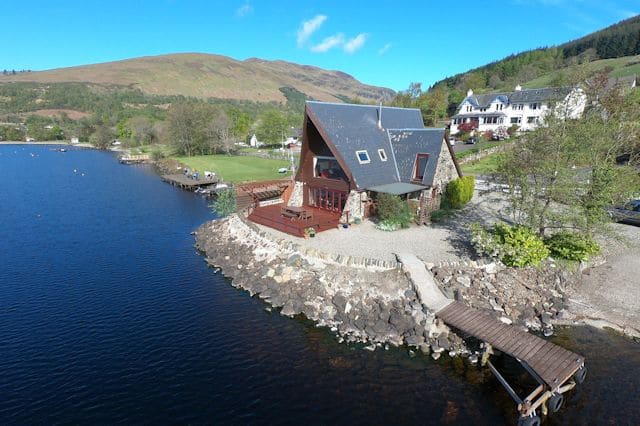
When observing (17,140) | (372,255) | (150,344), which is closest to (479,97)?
(372,255)

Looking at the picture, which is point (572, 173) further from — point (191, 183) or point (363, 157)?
point (191, 183)

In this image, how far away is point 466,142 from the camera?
73.0 meters

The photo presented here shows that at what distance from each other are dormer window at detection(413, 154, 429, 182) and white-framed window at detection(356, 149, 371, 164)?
13.6 ft

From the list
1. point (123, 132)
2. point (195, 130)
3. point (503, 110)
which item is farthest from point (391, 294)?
point (123, 132)

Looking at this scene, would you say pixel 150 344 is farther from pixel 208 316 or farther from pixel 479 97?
pixel 479 97

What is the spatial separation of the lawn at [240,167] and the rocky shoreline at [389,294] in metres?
33.0

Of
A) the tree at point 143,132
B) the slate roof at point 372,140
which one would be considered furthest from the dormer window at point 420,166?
the tree at point 143,132

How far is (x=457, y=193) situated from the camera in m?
30.0

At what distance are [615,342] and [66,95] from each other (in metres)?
250

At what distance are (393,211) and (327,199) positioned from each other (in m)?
6.47

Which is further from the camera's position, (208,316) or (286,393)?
(208,316)

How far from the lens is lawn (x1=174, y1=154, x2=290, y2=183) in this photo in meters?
56.4

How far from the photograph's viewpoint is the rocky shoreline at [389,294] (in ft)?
57.0

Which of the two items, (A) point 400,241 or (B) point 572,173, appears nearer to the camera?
(B) point 572,173
